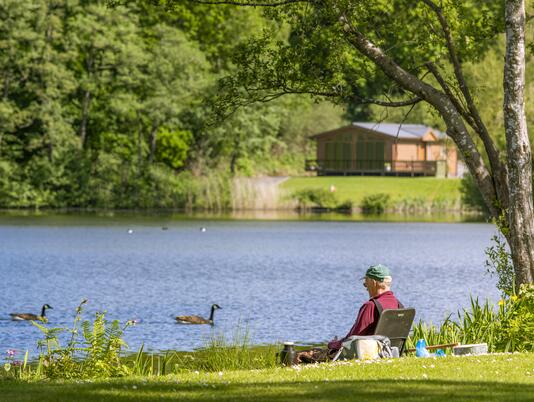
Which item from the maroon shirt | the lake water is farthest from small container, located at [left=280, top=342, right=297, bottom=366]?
the lake water

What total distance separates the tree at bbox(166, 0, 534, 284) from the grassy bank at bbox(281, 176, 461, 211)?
204ft

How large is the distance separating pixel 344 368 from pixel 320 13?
24.3 feet

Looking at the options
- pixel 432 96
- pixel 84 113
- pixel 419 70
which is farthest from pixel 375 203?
pixel 432 96

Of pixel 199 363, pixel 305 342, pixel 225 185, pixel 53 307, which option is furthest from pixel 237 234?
pixel 199 363

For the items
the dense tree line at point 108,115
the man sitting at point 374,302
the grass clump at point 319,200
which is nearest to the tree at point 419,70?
the man sitting at point 374,302

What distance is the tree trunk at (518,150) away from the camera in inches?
636

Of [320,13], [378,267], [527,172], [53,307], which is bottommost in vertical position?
[53,307]

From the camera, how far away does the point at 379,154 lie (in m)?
100

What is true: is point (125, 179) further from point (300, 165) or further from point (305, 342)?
point (305, 342)

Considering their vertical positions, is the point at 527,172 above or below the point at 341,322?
above

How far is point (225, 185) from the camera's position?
78125mm

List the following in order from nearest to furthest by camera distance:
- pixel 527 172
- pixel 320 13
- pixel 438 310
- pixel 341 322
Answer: pixel 527 172 → pixel 320 13 → pixel 341 322 → pixel 438 310

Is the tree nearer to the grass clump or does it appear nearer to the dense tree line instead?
the dense tree line

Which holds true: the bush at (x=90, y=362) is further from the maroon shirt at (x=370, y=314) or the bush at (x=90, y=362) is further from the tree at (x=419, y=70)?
the tree at (x=419, y=70)
